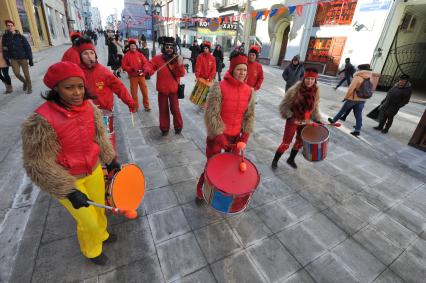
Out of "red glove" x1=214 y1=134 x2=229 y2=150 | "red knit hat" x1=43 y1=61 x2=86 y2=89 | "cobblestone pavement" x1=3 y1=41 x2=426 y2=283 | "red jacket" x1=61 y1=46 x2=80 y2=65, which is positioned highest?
"red knit hat" x1=43 y1=61 x2=86 y2=89

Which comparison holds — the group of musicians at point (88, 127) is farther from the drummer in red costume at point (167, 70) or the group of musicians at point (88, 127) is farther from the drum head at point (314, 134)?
the drummer in red costume at point (167, 70)

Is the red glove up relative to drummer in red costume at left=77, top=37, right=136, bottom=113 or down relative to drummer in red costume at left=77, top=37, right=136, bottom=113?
down

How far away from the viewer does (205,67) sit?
6.16 m

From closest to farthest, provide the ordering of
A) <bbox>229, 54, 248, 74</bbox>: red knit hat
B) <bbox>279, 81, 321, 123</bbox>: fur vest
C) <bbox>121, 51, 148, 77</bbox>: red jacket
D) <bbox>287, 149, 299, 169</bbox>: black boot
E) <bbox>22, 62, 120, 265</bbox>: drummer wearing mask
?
<bbox>22, 62, 120, 265</bbox>: drummer wearing mask
<bbox>229, 54, 248, 74</bbox>: red knit hat
<bbox>279, 81, 321, 123</bbox>: fur vest
<bbox>287, 149, 299, 169</bbox>: black boot
<bbox>121, 51, 148, 77</bbox>: red jacket

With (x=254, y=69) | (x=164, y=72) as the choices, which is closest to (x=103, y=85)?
(x=164, y=72)

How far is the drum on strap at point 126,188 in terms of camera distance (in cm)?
177

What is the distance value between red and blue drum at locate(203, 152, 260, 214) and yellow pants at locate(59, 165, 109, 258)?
101 centimetres

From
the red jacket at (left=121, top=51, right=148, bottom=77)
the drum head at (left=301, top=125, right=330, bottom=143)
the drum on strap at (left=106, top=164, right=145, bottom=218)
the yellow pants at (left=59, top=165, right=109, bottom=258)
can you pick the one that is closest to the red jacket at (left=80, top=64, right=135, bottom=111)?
the yellow pants at (left=59, top=165, right=109, bottom=258)

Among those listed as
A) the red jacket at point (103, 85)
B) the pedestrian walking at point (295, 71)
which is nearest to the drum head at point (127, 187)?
the red jacket at point (103, 85)

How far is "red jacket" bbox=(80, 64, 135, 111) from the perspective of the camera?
3174 millimetres

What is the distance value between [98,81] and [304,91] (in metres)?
3.18

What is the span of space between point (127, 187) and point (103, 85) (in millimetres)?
2056

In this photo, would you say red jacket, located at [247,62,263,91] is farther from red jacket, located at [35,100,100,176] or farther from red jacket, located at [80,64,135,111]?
red jacket, located at [35,100,100,176]

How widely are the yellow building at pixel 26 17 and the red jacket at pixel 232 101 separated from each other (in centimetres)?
1891
